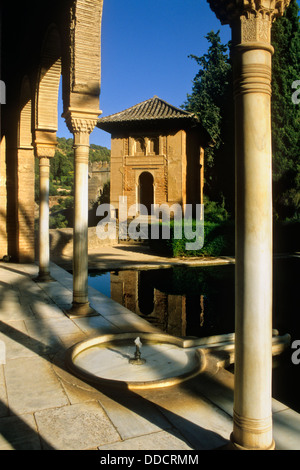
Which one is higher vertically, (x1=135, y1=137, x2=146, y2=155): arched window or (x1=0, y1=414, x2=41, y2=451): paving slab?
(x1=135, y1=137, x2=146, y2=155): arched window

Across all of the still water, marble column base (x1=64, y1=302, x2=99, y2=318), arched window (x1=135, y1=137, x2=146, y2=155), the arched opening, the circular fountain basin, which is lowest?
the still water

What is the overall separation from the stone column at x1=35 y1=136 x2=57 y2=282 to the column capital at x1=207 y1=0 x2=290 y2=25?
20.7 ft

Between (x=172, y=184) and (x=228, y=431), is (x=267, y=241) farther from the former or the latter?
(x=172, y=184)

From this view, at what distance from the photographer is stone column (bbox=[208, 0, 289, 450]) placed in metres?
2.20

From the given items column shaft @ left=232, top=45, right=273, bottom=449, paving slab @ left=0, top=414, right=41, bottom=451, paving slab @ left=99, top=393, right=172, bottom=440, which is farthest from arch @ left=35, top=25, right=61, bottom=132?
paving slab @ left=0, top=414, right=41, bottom=451

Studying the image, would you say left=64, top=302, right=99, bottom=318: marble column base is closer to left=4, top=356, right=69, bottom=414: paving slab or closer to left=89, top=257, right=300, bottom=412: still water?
left=89, top=257, right=300, bottom=412: still water

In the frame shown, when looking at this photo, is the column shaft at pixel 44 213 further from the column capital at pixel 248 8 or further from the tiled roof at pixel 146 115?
the tiled roof at pixel 146 115

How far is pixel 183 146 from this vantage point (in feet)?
70.4

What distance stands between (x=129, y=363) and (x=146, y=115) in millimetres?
19252

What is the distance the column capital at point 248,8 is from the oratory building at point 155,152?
19128 mm

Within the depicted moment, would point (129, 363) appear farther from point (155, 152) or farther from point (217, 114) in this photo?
point (217, 114)

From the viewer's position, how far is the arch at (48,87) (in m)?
7.30

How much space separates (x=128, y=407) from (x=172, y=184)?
1923cm

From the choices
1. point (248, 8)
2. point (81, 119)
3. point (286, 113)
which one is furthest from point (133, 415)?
point (286, 113)
